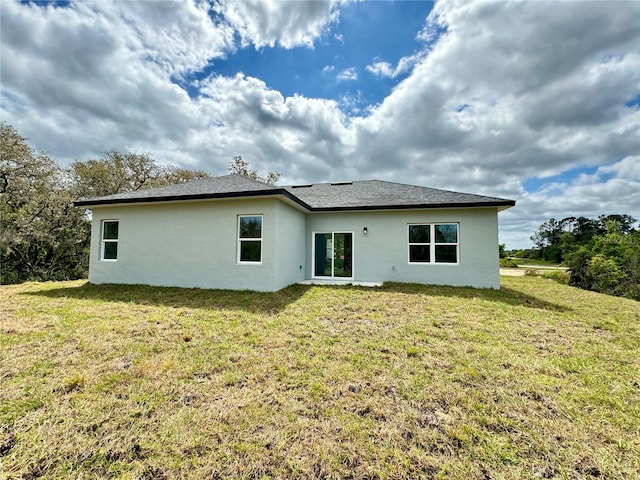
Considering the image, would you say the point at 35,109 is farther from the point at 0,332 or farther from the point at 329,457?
the point at 329,457

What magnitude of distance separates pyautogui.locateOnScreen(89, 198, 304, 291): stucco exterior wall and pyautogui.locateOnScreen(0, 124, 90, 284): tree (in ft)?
21.1

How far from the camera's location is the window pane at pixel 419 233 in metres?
9.55

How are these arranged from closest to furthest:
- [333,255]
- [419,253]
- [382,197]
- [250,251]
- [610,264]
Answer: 1. [250,251]
2. [419,253]
3. [382,197]
4. [333,255]
5. [610,264]

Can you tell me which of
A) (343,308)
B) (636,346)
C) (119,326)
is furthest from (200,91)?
(636,346)

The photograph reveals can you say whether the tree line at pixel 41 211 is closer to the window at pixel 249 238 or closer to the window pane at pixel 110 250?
the window pane at pixel 110 250

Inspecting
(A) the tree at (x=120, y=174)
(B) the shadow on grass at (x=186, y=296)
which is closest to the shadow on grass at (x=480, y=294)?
(B) the shadow on grass at (x=186, y=296)

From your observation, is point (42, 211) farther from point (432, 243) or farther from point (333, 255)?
point (432, 243)

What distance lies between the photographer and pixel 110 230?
945 cm

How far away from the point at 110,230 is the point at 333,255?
8.57 metres

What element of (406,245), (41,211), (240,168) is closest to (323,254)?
(406,245)

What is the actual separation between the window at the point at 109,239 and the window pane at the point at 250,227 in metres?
5.15

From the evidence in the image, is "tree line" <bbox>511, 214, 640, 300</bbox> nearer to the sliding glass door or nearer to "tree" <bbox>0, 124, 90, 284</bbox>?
the sliding glass door

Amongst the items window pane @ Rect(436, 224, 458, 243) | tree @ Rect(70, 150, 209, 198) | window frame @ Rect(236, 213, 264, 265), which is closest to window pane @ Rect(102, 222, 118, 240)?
Answer: window frame @ Rect(236, 213, 264, 265)

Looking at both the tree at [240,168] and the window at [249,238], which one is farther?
the tree at [240,168]
